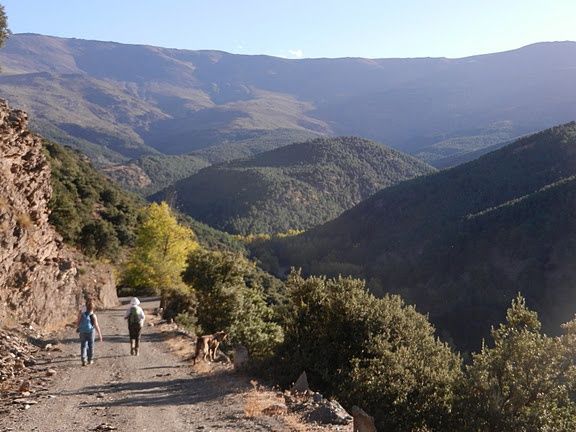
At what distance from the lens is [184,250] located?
185ft

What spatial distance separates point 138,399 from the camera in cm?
1438

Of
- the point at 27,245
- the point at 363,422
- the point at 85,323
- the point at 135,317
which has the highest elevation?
the point at 27,245

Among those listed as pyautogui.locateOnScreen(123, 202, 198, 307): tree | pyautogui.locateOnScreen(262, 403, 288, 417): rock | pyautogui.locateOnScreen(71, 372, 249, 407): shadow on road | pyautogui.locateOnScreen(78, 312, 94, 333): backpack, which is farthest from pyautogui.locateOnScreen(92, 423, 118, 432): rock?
pyautogui.locateOnScreen(123, 202, 198, 307): tree

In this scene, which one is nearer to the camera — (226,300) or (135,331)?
(135,331)

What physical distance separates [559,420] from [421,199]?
150772mm

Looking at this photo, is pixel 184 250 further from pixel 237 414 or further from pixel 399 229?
pixel 399 229

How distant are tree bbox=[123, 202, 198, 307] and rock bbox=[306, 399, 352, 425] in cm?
4005

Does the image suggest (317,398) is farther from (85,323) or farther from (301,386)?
(85,323)

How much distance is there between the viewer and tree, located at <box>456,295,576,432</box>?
Result: 48.2 ft

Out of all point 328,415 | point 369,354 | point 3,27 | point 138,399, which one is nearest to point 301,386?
point 328,415

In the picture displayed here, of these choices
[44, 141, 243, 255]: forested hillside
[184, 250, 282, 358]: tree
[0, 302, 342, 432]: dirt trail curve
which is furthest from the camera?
[44, 141, 243, 255]: forested hillside

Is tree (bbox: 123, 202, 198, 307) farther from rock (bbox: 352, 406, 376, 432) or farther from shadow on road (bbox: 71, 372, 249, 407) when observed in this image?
rock (bbox: 352, 406, 376, 432)

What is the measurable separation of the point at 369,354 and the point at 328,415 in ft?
21.1

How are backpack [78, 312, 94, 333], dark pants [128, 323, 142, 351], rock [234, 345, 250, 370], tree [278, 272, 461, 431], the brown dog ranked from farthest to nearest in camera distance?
1. the brown dog
2. dark pants [128, 323, 142, 351]
3. rock [234, 345, 250, 370]
4. backpack [78, 312, 94, 333]
5. tree [278, 272, 461, 431]
